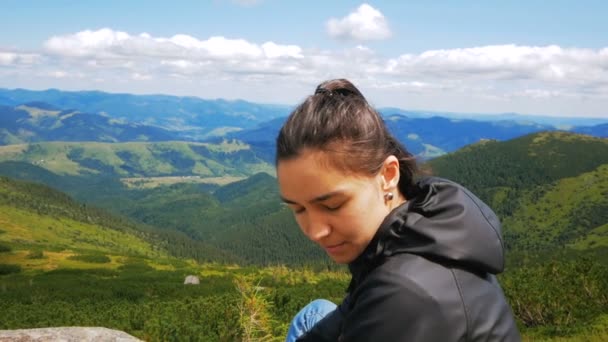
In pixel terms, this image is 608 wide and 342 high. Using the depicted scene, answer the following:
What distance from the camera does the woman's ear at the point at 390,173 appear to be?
137 inches

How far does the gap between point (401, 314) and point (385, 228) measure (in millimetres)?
661

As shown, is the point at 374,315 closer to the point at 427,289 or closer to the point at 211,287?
the point at 427,289

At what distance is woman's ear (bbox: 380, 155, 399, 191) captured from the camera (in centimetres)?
347

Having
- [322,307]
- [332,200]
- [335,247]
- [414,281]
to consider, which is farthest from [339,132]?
[322,307]

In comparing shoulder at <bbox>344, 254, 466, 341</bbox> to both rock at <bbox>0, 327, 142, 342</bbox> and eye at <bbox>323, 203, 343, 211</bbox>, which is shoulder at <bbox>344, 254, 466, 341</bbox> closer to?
eye at <bbox>323, 203, 343, 211</bbox>

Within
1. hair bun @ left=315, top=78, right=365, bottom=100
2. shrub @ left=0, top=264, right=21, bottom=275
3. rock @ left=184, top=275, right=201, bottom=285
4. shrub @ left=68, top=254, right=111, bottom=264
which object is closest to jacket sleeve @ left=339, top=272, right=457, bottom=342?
hair bun @ left=315, top=78, right=365, bottom=100

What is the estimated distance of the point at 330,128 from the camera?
3.29 m

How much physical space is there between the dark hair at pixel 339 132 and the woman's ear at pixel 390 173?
5cm

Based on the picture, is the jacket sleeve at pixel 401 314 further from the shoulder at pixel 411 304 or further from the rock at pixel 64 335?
the rock at pixel 64 335

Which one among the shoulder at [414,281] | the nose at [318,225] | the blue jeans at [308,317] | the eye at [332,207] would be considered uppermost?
the eye at [332,207]

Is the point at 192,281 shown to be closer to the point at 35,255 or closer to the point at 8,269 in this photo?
the point at 8,269

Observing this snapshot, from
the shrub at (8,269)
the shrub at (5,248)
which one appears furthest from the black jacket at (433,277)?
the shrub at (5,248)

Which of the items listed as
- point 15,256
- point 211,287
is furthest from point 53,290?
point 15,256

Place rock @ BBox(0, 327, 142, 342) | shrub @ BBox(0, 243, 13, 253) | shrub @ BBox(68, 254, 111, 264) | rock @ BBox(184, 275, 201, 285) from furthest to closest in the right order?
shrub @ BBox(0, 243, 13, 253)
shrub @ BBox(68, 254, 111, 264)
rock @ BBox(184, 275, 201, 285)
rock @ BBox(0, 327, 142, 342)
